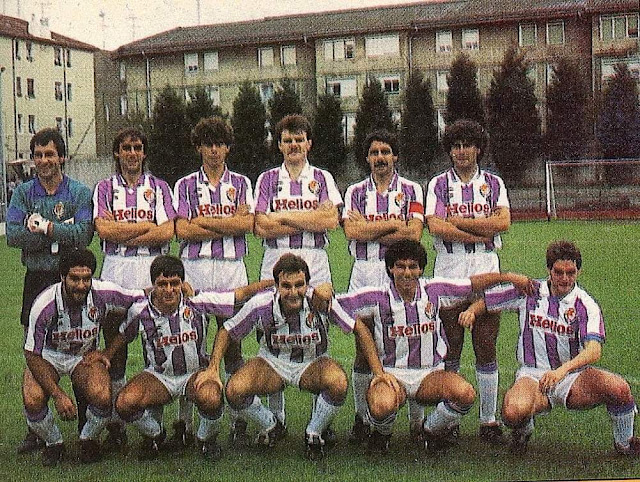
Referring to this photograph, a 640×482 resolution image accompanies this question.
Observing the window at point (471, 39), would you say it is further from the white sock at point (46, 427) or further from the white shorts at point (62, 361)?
the white sock at point (46, 427)

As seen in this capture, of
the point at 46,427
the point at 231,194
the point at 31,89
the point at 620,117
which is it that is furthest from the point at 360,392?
the point at 31,89

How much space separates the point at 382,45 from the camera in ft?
11.6

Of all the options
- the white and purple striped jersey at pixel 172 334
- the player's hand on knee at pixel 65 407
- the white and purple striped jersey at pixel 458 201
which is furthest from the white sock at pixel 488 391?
the player's hand on knee at pixel 65 407

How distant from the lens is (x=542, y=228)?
351 centimetres

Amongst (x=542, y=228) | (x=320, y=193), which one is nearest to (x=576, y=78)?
(x=542, y=228)

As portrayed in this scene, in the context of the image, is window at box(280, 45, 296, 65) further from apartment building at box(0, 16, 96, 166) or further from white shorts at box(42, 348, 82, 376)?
white shorts at box(42, 348, 82, 376)

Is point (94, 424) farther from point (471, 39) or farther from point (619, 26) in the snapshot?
point (619, 26)

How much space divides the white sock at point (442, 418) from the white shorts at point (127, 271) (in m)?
1.20

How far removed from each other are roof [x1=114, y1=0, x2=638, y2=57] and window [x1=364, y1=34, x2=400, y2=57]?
0.04m

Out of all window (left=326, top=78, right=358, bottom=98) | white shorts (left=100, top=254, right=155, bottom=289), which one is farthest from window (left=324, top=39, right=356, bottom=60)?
white shorts (left=100, top=254, right=155, bottom=289)

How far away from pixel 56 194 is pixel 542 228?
6.61 ft

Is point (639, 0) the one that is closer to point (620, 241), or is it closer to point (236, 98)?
point (620, 241)

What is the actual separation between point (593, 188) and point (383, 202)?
1223 mm

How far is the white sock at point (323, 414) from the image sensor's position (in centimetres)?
301
